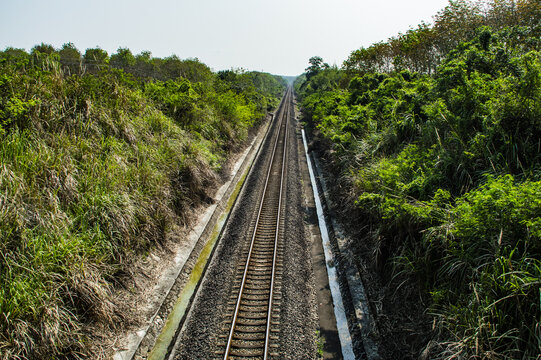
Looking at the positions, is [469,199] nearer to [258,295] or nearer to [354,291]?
[354,291]

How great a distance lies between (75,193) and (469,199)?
9272mm

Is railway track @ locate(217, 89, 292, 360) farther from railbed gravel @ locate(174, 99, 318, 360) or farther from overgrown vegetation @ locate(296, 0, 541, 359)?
overgrown vegetation @ locate(296, 0, 541, 359)

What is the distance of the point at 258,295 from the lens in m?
7.70

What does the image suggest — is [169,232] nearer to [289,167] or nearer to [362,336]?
[362,336]

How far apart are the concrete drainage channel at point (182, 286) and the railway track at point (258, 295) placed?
4.29 feet

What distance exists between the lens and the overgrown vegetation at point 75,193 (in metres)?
5.19

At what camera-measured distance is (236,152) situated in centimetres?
2197

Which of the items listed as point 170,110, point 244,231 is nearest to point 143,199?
point 244,231

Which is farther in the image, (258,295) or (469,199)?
(258,295)

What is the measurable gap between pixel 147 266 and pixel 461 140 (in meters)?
9.83

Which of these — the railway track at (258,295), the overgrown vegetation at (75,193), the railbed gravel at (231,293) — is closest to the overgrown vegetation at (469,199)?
the railbed gravel at (231,293)

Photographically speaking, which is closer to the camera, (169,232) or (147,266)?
(147,266)

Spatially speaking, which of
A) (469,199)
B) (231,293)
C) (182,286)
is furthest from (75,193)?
(469,199)

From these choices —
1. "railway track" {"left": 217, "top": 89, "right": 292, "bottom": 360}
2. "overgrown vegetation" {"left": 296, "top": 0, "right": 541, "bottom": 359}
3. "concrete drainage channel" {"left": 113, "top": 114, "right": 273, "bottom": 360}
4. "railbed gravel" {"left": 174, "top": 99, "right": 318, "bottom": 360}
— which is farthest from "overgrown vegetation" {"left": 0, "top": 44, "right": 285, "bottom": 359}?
"overgrown vegetation" {"left": 296, "top": 0, "right": 541, "bottom": 359}
